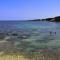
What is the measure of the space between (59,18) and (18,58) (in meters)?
111

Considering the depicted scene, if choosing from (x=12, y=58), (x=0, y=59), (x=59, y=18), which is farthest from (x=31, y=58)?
(x=59, y=18)

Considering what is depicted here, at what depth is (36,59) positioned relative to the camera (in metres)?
12.3

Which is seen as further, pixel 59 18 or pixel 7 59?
pixel 59 18

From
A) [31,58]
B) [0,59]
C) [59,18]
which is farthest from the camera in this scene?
[59,18]

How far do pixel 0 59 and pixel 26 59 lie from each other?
1.78 m

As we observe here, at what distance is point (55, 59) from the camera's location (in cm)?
1225

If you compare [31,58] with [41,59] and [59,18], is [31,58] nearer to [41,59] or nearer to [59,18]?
[41,59]

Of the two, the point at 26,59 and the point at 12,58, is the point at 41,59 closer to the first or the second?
the point at 26,59

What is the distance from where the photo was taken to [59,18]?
121562mm

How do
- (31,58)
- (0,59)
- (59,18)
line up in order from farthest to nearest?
(59,18) < (31,58) < (0,59)

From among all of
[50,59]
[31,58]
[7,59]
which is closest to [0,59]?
[7,59]

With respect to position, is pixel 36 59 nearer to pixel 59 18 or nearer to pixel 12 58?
pixel 12 58

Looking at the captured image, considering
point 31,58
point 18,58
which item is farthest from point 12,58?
point 31,58

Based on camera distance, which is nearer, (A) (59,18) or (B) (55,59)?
(B) (55,59)
